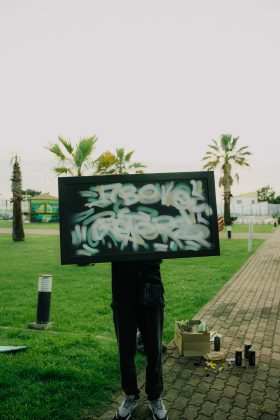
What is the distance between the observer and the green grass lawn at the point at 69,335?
3.67 meters

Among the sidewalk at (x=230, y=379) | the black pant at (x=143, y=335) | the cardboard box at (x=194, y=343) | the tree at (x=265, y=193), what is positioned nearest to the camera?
the black pant at (x=143, y=335)

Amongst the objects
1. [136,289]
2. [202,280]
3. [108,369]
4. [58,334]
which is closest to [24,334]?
[58,334]

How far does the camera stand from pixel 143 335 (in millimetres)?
3221

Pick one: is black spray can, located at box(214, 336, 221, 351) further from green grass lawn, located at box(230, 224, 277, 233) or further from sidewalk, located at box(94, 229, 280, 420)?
green grass lawn, located at box(230, 224, 277, 233)

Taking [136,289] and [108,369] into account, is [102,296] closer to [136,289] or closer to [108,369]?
[108,369]

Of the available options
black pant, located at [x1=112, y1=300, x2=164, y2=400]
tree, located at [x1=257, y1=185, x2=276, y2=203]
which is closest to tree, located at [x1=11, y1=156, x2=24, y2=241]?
black pant, located at [x1=112, y1=300, x2=164, y2=400]

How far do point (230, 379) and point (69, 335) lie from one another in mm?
2467

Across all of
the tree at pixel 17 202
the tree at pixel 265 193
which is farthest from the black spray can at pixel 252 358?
the tree at pixel 265 193

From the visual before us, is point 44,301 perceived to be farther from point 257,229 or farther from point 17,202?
point 257,229

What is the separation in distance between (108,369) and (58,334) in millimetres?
1493

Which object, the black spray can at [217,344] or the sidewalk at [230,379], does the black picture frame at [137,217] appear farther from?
the black spray can at [217,344]

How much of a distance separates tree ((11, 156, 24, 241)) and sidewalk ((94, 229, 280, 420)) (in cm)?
1717

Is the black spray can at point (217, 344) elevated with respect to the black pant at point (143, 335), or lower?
lower

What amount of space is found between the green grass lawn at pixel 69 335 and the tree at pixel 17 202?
1011 cm
